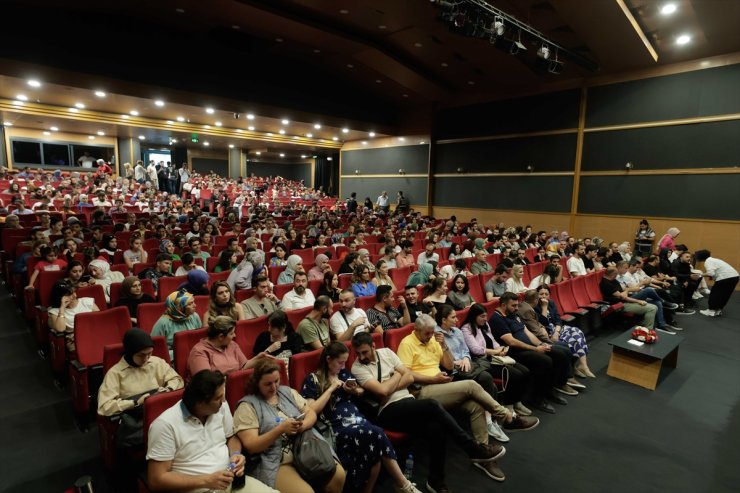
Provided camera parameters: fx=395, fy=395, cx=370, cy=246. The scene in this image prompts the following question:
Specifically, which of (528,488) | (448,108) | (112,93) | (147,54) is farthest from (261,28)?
(528,488)

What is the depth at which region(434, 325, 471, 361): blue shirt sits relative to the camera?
3.31 metres

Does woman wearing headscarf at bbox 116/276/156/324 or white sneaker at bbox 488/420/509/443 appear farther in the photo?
woman wearing headscarf at bbox 116/276/156/324

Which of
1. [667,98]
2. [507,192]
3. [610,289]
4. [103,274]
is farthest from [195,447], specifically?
[507,192]

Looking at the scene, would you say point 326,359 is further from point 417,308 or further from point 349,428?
point 417,308

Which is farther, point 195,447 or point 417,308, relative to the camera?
point 417,308

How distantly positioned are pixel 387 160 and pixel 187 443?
52.2ft

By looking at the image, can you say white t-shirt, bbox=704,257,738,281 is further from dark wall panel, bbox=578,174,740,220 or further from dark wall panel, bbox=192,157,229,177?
dark wall panel, bbox=192,157,229,177

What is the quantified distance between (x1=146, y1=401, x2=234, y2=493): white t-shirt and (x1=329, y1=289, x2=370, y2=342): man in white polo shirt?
1455 mm

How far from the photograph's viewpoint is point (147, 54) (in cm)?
881

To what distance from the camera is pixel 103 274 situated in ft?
15.0

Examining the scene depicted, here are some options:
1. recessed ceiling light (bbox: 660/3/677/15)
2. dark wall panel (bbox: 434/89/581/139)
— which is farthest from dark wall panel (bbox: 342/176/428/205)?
recessed ceiling light (bbox: 660/3/677/15)

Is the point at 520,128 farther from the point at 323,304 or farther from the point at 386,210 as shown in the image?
the point at 323,304

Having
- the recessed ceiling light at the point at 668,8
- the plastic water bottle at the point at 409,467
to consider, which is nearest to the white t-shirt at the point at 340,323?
the plastic water bottle at the point at 409,467

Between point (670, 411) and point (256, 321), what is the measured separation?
378 cm
